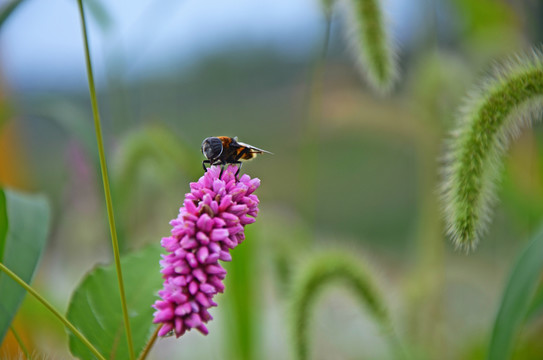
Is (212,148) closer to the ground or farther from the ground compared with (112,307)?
farther from the ground

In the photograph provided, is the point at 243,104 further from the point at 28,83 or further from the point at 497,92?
the point at 497,92

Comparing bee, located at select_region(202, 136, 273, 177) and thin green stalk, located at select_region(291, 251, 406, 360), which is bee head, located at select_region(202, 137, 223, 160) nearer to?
bee, located at select_region(202, 136, 273, 177)

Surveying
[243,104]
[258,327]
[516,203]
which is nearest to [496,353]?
[258,327]

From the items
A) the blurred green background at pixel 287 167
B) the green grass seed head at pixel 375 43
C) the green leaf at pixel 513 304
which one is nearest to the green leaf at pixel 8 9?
the blurred green background at pixel 287 167

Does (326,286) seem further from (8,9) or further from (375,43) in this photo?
(8,9)

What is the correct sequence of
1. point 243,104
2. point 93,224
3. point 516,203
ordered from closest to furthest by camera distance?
point 516,203, point 93,224, point 243,104

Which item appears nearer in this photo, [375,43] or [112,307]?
[112,307]

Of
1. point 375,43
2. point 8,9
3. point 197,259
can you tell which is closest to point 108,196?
point 197,259

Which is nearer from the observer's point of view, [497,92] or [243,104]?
[497,92]
